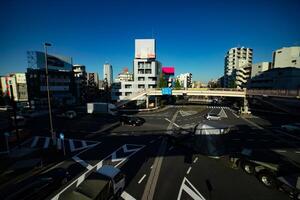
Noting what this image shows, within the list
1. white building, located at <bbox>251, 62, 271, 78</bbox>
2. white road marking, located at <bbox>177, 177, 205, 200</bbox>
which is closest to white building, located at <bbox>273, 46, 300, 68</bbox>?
white building, located at <bbox>251, 62, 271, 78</bbox>

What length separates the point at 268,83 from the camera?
2462 inches

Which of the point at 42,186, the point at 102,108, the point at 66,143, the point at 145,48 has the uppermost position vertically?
the point at 145,48

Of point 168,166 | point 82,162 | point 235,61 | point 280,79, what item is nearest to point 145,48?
point 82,162

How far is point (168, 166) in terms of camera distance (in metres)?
13.3

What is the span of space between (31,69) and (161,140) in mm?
57879

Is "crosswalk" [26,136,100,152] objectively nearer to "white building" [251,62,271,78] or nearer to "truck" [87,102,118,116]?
"truck" [87,102,118,116]

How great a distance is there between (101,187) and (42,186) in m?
3.88

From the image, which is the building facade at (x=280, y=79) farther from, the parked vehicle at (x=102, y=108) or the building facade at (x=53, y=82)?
the building facade at (x=53, y=82)

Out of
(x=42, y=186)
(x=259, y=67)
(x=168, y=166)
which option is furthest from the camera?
(x=259, y=67)

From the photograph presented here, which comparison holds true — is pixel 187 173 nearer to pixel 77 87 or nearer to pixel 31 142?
pixel 31 142

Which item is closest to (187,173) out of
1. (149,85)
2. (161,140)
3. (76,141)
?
(161,140)

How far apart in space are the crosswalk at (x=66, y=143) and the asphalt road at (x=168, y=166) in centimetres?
12

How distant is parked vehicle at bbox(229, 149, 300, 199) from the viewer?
29.6 ft

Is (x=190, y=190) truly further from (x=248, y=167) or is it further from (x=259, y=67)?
(x=259, y=67)
